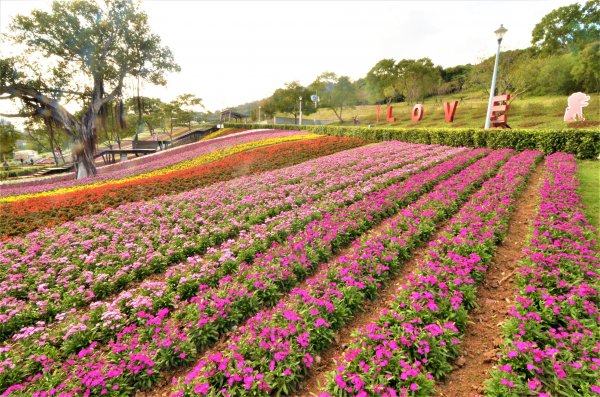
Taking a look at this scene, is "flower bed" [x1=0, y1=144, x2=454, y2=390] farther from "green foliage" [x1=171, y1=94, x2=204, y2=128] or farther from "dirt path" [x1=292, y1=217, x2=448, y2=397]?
"green foliage" [x1=171, y1=94, x2=204, y2=128]

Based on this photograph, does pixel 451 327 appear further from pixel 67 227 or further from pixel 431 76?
pixel 431 76

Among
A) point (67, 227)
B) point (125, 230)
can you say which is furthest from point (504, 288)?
point (67, 227)

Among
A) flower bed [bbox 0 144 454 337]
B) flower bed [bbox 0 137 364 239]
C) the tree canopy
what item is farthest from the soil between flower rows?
the tree canopy

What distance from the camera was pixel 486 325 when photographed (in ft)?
14.3

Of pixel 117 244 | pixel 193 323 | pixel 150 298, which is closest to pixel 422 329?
pixel 193 323

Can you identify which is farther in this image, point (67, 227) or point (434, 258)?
point (67, 227)

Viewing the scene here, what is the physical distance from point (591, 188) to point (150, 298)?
535 inches

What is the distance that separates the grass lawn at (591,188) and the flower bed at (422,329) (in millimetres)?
3414

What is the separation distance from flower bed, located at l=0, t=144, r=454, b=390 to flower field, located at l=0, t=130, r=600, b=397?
3cm

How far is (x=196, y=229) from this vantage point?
796 cm

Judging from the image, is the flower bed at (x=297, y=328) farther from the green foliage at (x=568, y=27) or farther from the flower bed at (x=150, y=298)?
the green foliage at (x=568, y=27)

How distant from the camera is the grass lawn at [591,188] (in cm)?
750

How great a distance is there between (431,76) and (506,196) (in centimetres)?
6582

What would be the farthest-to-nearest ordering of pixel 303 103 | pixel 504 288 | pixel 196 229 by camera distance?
1. pixel 303 103
2. pixel 196 229
3. pixel 504 288
